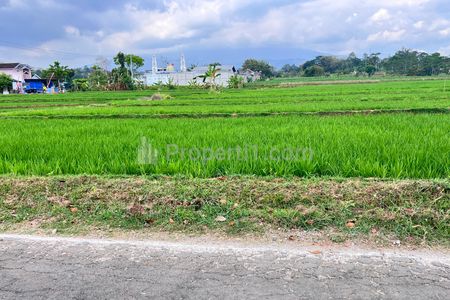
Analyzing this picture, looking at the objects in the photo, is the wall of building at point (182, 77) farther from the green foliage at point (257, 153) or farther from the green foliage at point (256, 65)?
the green foliage at point (257, 153)

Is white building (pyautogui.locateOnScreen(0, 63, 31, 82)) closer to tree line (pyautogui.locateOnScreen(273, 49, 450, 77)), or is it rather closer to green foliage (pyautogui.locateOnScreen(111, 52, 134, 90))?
green foliage (pyautogui.locateOnScreen(111, 52, 134, 90))

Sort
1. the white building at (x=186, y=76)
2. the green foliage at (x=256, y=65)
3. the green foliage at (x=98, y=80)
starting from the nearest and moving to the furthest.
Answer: the green foliage at (x=98, y=80)
the white building at (x=186, y=76)
the green foliage at (x=256, y=65)

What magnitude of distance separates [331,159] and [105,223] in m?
2.46

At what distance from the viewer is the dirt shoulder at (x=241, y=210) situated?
2.72m

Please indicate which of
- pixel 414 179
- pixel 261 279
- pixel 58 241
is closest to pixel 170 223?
pixel 58 241

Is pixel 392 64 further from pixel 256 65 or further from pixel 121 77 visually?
pixel 121 77

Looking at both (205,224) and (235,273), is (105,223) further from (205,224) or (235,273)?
(235,273)

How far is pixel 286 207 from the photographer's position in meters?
3.08

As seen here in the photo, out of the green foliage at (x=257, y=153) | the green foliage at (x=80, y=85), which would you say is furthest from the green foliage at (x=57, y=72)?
the green foliage at (x=257, y=153)

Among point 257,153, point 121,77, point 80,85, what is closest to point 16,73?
point 80,85

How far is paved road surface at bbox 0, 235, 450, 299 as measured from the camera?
2.00 m

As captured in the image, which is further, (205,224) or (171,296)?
(205,224)

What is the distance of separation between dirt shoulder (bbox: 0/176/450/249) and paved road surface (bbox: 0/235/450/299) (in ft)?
0.77

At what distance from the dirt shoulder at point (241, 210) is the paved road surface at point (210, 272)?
0.24m
